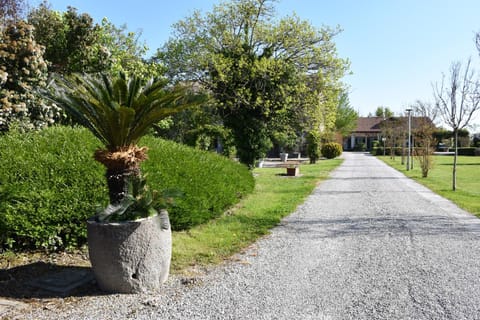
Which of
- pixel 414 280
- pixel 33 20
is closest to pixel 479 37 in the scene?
pixel 414 280

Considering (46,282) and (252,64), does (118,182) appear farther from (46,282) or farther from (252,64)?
(252,64)

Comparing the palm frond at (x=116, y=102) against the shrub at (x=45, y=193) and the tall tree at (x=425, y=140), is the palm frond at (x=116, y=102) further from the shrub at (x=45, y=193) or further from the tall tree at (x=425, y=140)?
the tall tree at (x=425, y=140)

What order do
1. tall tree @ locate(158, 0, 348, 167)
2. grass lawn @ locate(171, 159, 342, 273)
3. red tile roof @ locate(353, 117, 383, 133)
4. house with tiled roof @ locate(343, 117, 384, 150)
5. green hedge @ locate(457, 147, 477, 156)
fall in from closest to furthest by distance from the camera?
1. grass lawn @ locate(171, 159, 342, 273)
2. tall tree @ locate(158, 0, 348, 167)
3. green hedge @ locate(457, 147, 477, 156)
4. house with tiled roof @ locate(343, 117, 384, 150)
5. red tile roof @ locate(353, 117, 383, 133)

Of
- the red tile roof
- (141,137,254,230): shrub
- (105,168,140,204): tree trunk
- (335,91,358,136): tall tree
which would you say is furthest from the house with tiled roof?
(105,168,140,204): tree trunk

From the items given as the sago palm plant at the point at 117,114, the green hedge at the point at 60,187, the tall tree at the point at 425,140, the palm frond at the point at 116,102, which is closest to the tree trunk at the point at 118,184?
the sago palm plant at the point at 117,114

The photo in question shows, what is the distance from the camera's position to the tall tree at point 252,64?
1399cm

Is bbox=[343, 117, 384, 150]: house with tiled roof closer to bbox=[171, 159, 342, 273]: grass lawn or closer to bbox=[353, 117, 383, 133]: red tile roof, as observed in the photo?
bbox=[353, 117, 383, 133]: red tile roof

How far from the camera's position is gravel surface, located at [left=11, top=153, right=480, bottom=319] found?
3.44m

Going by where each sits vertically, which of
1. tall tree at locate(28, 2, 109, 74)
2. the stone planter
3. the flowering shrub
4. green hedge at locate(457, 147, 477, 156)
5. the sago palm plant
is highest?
tall tree at locate(28, 2, 109, 74)

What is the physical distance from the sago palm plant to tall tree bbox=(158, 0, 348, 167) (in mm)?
9553

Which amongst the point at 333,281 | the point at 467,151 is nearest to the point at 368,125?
the point at 467,151

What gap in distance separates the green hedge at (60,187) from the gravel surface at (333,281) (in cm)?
149

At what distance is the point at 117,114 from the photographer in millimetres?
3930

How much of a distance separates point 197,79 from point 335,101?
5799 millimetres
